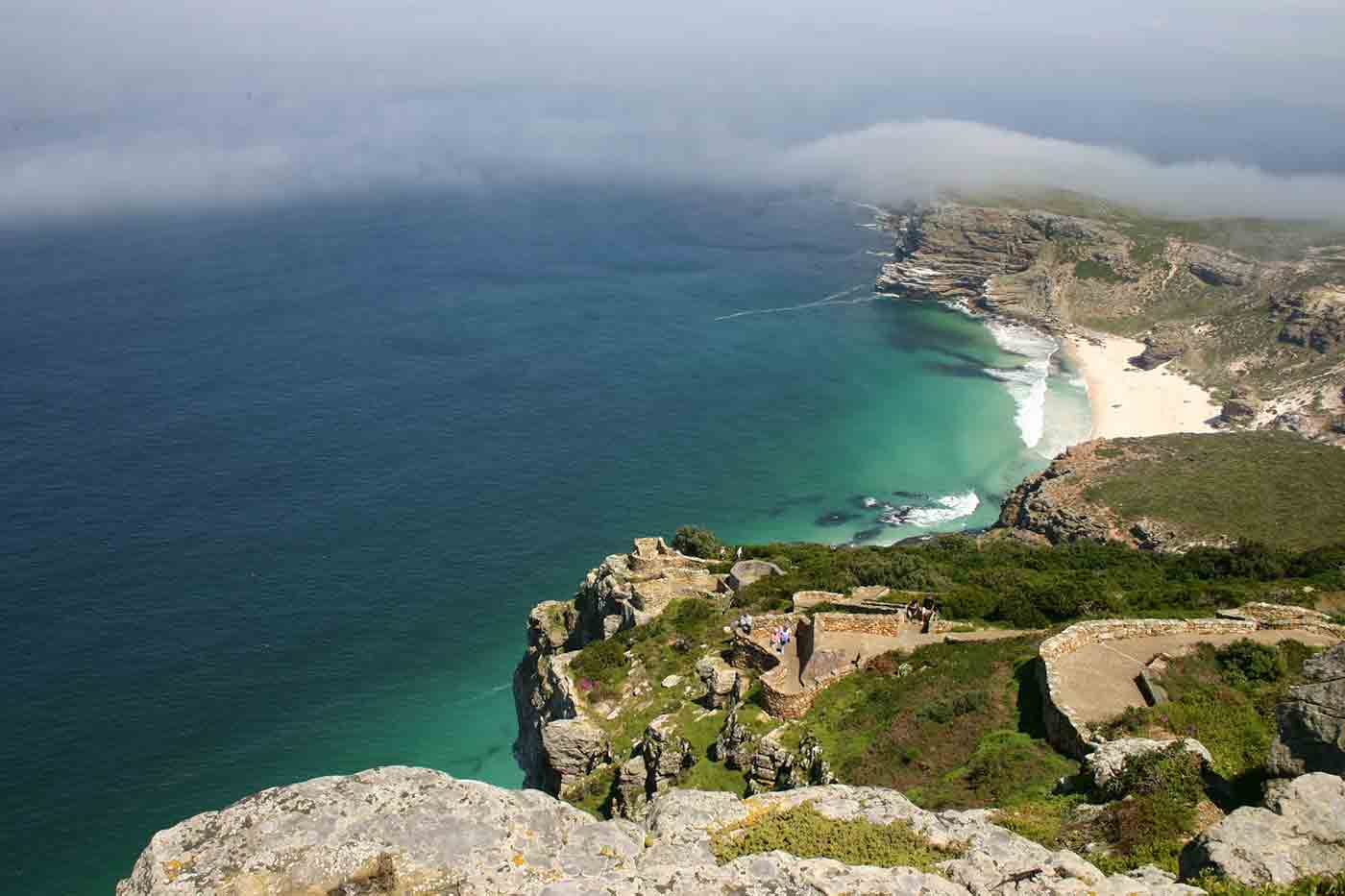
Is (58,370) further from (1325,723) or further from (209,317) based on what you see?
(1325,723)

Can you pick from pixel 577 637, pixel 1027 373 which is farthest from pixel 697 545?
pixel 1027 373

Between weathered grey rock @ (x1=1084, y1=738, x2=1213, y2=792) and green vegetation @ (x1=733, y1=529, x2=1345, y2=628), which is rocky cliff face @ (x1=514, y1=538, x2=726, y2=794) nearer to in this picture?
green vegetation @ (x1=733, y1=529, x2=1345, y2=628)

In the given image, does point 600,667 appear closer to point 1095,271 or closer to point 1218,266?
point 1095,271

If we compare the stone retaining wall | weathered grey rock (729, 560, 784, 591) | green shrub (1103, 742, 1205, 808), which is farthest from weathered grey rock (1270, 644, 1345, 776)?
weathered grey rock (729, 560, 784, 591)

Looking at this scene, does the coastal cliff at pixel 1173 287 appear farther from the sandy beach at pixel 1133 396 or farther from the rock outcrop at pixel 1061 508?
the rock outcrop at pixel 1061 508

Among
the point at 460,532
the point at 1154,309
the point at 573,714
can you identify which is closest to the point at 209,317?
the point at 460,532

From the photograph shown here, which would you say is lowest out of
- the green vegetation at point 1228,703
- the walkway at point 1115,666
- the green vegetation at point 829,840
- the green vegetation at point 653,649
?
the green vegetation at point 653,649

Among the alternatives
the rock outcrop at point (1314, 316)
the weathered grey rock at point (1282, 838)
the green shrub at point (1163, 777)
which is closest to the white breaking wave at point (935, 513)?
the rock outcrop at point (1314, 316)
